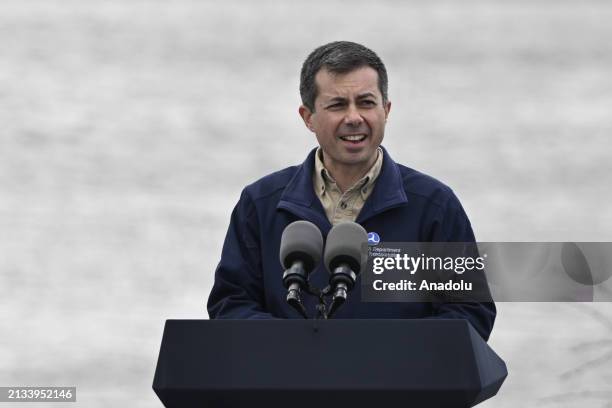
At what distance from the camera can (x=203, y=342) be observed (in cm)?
214

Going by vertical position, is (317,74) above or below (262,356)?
above

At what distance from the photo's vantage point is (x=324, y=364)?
2.11 m

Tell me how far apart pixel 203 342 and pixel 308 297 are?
0.61 meters

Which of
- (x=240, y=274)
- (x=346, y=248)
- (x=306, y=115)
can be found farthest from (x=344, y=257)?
(x=306, y=115)

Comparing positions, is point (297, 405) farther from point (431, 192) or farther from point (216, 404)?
point (431, 192)

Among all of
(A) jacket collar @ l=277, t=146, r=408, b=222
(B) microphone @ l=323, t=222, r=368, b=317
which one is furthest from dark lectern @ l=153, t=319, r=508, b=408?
(A) jacket collar @ l=277, t=146, r=408, b=222

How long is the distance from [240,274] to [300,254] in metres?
0.66

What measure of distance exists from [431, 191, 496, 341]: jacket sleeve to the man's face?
0.27m

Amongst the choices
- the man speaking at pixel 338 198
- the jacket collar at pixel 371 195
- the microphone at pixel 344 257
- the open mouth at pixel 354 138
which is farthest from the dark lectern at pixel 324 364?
the open mouth at pixel 354 138

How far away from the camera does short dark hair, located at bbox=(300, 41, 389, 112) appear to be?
2.94m

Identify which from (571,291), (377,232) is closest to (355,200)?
(377,232)

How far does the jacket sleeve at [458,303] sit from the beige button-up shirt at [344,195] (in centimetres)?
22

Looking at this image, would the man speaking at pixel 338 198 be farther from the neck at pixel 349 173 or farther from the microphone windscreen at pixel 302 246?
the microphone windscreen at pixel 302 246

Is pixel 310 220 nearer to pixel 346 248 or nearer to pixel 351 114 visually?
pixel 351 114
